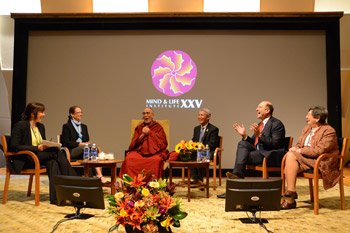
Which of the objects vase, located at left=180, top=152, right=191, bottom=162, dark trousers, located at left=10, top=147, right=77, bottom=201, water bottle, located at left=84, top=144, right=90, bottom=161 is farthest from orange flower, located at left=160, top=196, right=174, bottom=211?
water bottle, located at left=84, top=144, right=90, bottom=161

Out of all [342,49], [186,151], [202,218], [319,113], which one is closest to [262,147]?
[319,113]

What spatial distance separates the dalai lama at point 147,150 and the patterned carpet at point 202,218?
719mm

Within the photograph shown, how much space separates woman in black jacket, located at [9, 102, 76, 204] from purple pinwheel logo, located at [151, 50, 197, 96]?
123 inches

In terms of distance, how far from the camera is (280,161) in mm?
4199

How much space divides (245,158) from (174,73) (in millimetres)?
3160

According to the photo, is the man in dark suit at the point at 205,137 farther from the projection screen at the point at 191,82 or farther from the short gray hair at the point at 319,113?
the short gray hair at the point at 319,113

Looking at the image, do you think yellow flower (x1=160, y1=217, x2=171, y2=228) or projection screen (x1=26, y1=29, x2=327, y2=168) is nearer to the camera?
yellow flower (x1=160, y1=217, x2=171, y2=228)

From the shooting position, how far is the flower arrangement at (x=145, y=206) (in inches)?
77.9

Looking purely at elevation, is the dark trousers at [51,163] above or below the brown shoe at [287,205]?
above

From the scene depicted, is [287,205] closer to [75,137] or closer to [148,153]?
[148,153]

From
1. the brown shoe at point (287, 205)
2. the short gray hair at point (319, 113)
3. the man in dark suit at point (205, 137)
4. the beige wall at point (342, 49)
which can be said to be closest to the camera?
the brown shoe at point (287, 205)

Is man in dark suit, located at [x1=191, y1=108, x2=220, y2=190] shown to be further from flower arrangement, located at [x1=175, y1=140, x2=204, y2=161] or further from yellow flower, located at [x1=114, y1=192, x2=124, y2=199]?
yellow flower, located at [x1=114, y1=192, x2=124, y2=199]

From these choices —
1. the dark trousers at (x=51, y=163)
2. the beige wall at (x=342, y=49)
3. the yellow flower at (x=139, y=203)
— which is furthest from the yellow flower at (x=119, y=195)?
the beige wall at (x=342, y=49)

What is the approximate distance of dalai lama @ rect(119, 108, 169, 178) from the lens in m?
4.80
